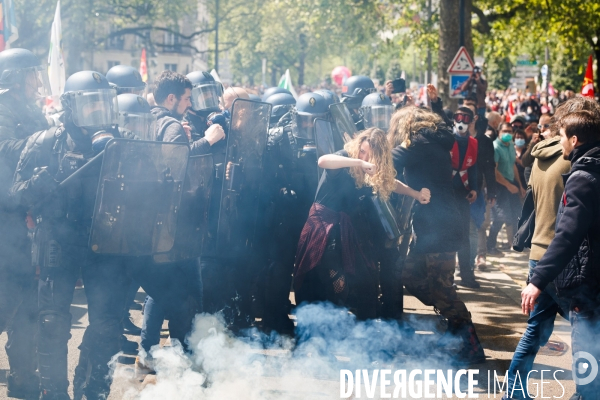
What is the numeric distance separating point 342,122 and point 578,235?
8.23 feet

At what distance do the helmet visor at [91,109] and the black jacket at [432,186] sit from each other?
2035mm

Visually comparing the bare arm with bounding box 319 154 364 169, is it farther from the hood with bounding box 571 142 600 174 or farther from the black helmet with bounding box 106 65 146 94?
the black helmet with bounding box 106 65 146 94

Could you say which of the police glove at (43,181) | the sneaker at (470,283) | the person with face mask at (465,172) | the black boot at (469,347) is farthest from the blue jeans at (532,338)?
the sneaker at (470,283)

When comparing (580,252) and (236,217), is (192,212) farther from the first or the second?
(580,252)

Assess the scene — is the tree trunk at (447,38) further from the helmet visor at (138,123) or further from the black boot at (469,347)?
the helmet visor at (138,123)

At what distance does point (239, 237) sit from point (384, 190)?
103cm

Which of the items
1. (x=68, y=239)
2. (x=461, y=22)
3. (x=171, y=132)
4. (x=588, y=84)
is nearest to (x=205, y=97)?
(x=171, y=132)

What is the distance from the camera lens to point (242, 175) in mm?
5367

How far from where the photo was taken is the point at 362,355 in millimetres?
5340

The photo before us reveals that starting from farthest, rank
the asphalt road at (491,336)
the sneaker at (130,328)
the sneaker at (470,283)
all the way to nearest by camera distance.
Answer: the sneaker at (470,283), the sneaker at (130,328), the asphalt road at (491,336)

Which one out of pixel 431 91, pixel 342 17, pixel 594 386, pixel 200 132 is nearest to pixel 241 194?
pixel 200 132

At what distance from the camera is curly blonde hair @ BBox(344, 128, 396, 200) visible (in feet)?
16.8

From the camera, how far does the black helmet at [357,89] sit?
7.60 meters

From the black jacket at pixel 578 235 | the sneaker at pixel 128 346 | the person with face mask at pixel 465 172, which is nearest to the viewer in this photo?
the black jacket at pixel 578 235
